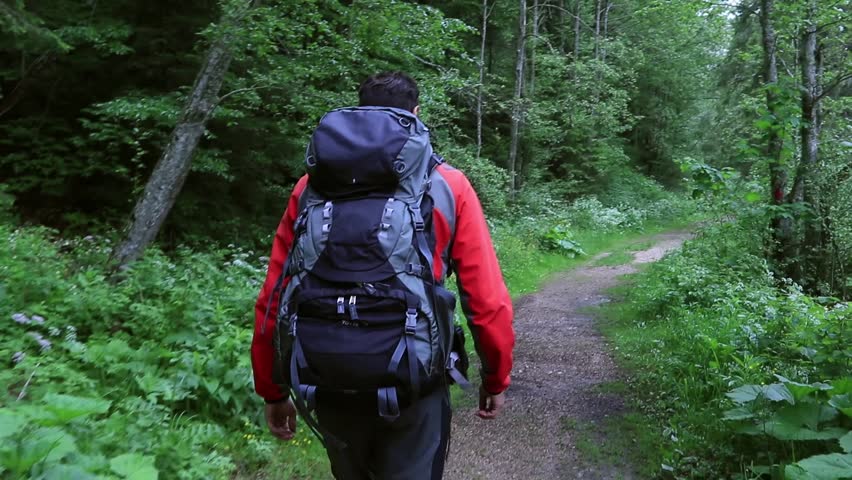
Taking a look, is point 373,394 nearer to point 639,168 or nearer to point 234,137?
point 234,137

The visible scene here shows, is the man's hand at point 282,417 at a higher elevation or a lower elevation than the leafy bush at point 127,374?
higher

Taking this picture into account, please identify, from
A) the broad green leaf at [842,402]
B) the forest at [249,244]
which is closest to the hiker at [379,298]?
the forest at [249,244]

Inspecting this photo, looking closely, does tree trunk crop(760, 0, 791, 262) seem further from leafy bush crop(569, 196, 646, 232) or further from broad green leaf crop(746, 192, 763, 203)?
leafy bush crop(569, 196, 646, 232)

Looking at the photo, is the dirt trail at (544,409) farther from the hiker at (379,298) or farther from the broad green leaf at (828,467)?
the hiker at (379,298)

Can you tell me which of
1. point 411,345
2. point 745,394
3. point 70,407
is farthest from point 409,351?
point 745,394

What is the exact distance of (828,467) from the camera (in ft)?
7.95

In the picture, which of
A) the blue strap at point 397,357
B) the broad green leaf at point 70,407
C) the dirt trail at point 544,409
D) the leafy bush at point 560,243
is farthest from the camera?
the leafy bush at point 560,243

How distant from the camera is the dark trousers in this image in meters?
1.87

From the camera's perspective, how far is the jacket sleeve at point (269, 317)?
2021mm

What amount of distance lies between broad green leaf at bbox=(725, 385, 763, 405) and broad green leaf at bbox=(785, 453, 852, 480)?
84 cm

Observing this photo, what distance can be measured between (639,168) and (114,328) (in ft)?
98.8

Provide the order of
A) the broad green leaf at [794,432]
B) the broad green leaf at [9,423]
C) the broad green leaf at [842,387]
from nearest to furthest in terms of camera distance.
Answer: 1. the broad green leaf at [9,423]
2. the broad green leaf at [794,432]
3. the broad green leaf at [842,387]

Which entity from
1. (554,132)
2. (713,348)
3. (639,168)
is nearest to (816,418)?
(713,348)

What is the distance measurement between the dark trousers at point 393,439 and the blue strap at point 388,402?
13cm
